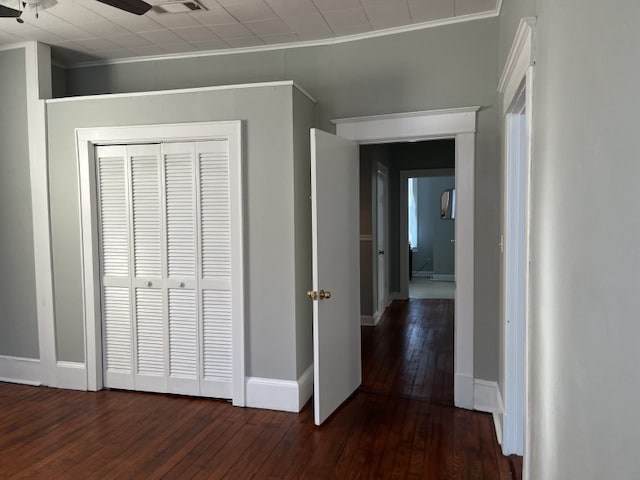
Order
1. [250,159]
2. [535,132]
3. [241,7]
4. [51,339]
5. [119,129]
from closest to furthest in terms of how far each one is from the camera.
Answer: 1. [535,132]
2. [241,7]
3. [250,159]
4. [119,129]
5. [51,339]

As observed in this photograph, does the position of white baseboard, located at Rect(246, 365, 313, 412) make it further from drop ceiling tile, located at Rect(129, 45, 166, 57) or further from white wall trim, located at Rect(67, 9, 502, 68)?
drop ceiling tile, located at Rect(129, 45, 166, 57)

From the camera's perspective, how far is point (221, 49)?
386 centimetres

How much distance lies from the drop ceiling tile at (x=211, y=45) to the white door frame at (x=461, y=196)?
141cm

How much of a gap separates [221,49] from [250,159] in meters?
1.19

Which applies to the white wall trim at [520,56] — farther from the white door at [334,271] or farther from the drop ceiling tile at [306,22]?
the drop ceiling tile at [306,22]

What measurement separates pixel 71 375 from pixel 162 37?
2.77 meters

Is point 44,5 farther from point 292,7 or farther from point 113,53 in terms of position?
point 292,7

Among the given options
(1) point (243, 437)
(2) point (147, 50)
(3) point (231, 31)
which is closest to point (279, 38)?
(3) point (231, 31)

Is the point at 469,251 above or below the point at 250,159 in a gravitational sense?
below

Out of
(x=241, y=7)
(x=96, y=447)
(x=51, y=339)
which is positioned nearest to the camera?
(x=96, y=447)

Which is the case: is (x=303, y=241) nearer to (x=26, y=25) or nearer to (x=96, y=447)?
(x=96, y=447)

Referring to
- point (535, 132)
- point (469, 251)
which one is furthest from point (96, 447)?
point (535, 132)

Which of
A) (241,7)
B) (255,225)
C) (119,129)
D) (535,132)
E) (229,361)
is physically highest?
(241,7)

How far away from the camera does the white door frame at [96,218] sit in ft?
10.9
